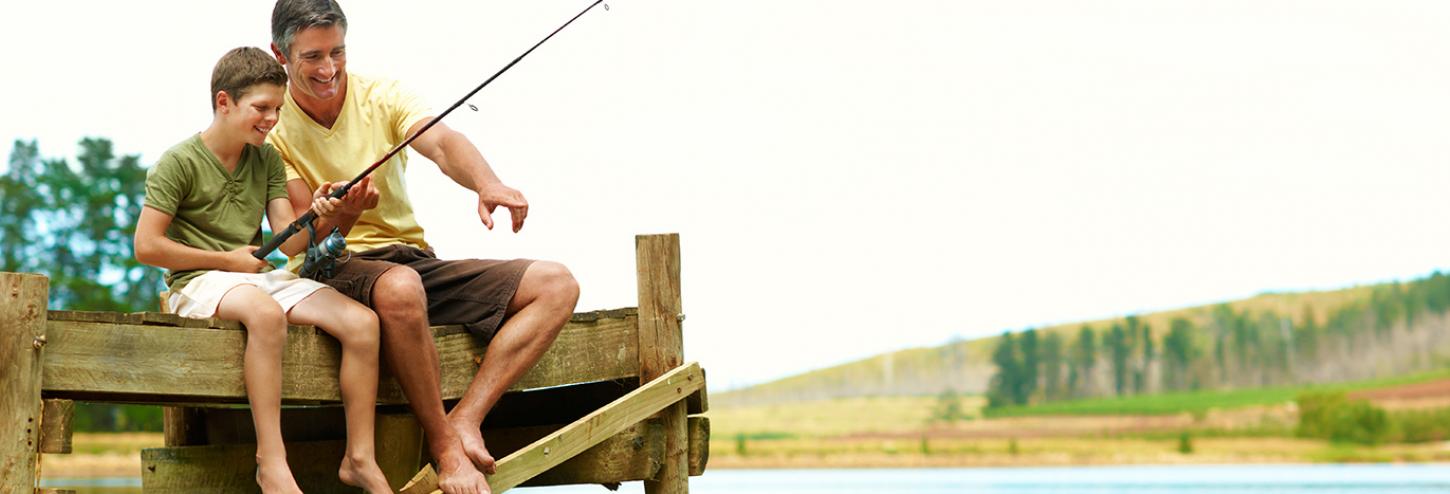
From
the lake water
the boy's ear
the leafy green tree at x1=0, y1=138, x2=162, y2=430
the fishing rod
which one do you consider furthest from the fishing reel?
the leafy green tree at x1=0, y1=138, x2=162, y2=430

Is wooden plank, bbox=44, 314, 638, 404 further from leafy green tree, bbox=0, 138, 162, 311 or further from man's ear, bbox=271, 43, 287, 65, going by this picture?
leafy green tree, bbox=0, 138, 162, 311

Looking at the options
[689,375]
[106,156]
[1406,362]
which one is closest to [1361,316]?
[1406,362]

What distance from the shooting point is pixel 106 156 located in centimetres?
5012

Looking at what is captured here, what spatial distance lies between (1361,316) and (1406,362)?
2.45m

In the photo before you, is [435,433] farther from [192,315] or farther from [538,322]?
[192,315]

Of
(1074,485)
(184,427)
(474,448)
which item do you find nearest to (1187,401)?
(1074,485)

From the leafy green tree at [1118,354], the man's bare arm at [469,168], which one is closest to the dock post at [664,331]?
the man's bare arm at [469,168]

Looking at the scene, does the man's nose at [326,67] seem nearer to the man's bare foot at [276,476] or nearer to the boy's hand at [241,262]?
the boy's hand at [241,262]

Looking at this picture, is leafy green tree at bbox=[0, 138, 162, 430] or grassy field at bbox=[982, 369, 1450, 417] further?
grassy field at bbox=[982, 369, 1450, 417]

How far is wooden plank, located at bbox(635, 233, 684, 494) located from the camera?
16.9ft

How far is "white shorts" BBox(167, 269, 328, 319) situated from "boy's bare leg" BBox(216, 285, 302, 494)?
6cm

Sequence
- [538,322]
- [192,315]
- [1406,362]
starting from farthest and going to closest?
[1406,362], [538,322], [192,315]

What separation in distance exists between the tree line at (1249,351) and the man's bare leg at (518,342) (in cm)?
6057

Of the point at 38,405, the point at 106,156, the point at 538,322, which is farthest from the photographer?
the point at 106,156
